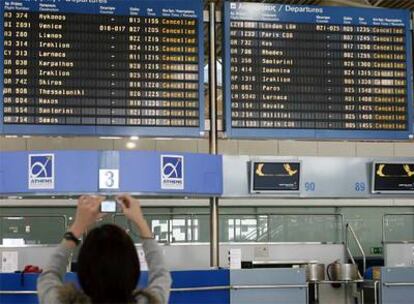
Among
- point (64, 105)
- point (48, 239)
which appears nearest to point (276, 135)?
point (64, 105)

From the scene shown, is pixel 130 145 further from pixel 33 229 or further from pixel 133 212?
pixel 133 212

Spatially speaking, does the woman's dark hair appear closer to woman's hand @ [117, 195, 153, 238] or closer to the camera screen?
woman's hand @ [117, 195, 153, 238]

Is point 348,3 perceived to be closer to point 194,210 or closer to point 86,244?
point 194,210

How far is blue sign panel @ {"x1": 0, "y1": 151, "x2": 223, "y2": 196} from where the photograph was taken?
20.8 feet

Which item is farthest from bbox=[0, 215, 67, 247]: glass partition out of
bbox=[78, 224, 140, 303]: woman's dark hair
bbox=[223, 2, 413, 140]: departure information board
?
bbox=[78, 224, 140, 303]: woman's dark hair

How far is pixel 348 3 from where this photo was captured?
11547 millimetres

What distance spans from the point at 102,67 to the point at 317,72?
2115 mm

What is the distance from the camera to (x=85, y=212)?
2.04m

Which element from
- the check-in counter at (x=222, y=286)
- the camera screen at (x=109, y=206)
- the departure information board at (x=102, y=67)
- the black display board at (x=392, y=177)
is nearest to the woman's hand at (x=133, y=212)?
the camera screen at (x=109, y=206)

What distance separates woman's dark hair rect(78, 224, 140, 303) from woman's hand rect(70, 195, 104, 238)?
279 millimetres

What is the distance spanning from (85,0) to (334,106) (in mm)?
2633

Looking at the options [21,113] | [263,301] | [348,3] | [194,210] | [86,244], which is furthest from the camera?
[194,210]

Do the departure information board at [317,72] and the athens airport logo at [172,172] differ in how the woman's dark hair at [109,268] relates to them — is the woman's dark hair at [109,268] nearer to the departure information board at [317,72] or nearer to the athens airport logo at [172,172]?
the athens airport logo at [172,172]

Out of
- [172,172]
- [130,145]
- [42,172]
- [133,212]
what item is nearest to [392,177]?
[172,172]
